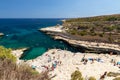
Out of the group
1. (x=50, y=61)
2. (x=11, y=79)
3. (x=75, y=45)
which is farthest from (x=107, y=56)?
(x=11, y=79)

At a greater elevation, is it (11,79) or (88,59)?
(11,79)

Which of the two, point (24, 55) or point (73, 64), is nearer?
point (73, 64)

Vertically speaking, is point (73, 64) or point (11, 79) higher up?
point (11, 79)

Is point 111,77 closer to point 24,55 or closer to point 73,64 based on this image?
point 73,64

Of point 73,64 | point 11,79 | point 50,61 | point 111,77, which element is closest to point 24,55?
point 50,61

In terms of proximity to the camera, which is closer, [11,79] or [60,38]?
[11,79]

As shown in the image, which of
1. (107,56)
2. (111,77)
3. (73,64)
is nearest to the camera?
(111,77)

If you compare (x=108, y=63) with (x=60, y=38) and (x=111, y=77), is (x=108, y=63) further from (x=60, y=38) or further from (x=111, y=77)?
(x=60, y=38)

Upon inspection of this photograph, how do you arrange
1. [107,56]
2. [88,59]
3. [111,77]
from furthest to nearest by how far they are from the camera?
[107,56], [88,59], [111,77]

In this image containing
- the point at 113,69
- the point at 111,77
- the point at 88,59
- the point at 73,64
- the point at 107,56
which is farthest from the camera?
the point at 107,56
